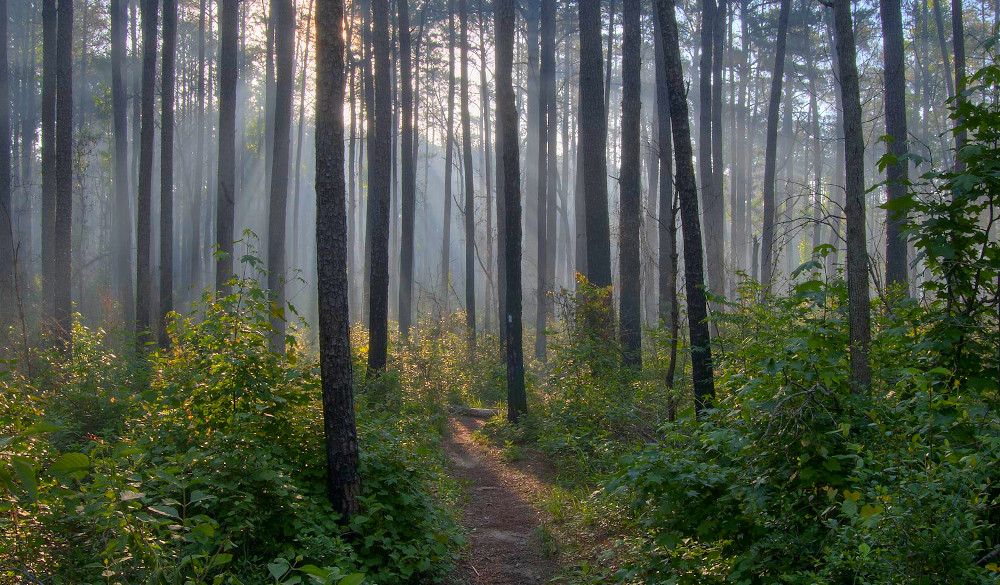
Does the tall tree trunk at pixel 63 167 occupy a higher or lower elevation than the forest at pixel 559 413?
higher

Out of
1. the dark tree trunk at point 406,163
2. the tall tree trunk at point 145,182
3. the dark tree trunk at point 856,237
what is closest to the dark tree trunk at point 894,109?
the dark tree trunk at point 856,237

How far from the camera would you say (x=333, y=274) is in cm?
548

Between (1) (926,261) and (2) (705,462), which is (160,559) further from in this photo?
(1) (926,261)

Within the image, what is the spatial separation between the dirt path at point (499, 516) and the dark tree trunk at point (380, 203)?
262 centimetres

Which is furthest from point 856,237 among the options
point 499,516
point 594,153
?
point 594,153

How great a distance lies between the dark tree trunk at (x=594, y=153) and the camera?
12930 mm

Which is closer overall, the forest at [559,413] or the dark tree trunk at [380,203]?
the forest at [559,413]

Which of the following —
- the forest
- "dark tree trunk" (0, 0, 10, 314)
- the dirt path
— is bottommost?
the dirt path

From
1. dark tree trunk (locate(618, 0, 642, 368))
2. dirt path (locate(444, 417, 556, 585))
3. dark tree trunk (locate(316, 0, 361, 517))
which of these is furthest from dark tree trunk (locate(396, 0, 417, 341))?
dark tree trunk (locate(316, 0, 361, 517))

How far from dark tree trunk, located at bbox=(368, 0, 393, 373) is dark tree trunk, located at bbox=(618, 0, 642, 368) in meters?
4.83

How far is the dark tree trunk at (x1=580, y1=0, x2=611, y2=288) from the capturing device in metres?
12.9

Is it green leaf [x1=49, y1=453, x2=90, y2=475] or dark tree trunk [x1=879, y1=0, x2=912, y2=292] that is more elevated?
dark tree trunk [x1=879, y1=0, x2=912, y2=292]

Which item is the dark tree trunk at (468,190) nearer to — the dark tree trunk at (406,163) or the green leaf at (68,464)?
the dark tree trunk at (406,163)

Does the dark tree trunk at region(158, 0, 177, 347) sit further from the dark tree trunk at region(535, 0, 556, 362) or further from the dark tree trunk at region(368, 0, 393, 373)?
the dark tree trunk at region(535, 0, 556, 362)
